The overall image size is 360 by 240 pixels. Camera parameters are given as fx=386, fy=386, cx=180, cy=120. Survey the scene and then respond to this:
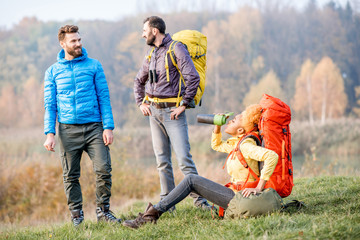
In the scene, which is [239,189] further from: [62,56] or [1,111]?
[1,111]

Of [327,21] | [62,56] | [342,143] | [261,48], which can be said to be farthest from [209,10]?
[62,56]

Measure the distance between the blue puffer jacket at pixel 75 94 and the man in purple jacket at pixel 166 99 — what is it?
20.5 inches

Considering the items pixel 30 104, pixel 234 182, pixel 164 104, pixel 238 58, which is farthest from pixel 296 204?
pixel 30 104

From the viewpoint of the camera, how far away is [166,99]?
4258mm

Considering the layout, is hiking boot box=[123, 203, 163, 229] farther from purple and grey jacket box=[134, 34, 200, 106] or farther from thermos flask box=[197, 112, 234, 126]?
purple and grey jacket box=[134, 34, 200, 106]


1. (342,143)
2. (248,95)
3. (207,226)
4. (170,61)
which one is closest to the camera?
(207,226)

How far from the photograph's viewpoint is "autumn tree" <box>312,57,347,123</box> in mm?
39125

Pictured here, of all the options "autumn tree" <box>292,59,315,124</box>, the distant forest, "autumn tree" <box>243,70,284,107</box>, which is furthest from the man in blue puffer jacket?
"autumn tree" <box>292,59,315,124</box>

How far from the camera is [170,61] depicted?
13.8 feet

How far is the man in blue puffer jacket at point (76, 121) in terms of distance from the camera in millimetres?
4164

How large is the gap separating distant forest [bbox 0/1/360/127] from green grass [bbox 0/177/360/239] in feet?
102

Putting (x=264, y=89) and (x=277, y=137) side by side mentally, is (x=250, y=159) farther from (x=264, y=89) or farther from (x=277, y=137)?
(x=264, y=89)

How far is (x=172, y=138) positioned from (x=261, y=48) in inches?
1857

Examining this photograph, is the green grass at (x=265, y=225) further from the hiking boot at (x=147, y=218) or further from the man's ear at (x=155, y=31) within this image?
the man's ear at (x=155, y=31)
